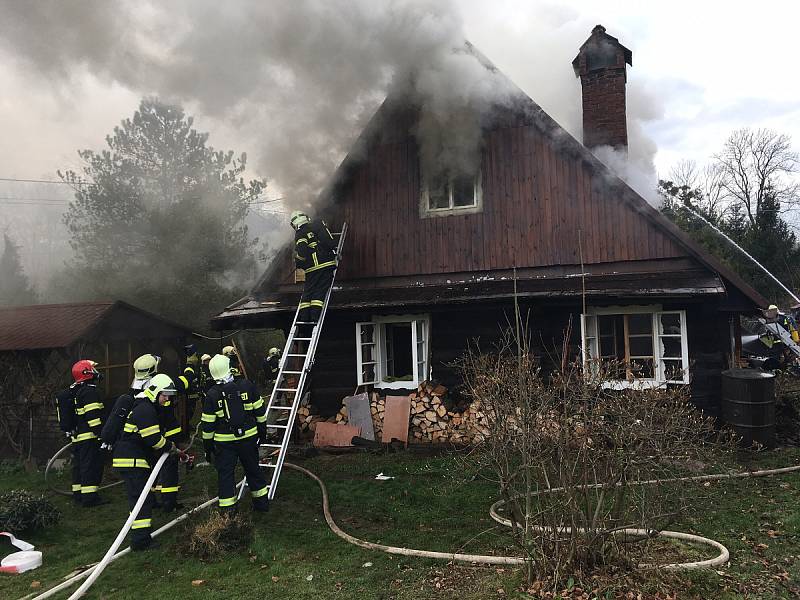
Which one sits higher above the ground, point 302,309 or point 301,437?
point 302,309

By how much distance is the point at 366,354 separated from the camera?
10.2 m

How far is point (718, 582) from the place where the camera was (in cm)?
409

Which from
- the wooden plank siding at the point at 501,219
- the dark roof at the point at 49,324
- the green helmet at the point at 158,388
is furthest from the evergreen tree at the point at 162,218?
the green helmet at the point at 158,388

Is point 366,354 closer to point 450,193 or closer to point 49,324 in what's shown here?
point 450,193

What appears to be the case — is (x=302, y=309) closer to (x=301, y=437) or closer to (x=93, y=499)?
(x=301, y=437)

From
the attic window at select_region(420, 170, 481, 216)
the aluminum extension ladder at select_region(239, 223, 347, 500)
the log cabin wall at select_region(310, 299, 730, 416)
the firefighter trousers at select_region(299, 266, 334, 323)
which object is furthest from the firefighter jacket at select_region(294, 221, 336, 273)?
the attic window at select_region(420, 170, 481, 216)

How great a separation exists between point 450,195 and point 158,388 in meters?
6.01

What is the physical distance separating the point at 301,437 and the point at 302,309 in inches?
101

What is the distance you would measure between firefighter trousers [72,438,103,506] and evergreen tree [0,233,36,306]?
818 inches

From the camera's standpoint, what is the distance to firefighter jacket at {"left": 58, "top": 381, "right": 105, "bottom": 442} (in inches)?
297

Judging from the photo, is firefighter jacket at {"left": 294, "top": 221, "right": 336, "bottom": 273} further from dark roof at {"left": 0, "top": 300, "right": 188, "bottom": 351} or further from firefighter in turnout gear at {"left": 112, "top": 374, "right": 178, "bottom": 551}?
dark roof at {"left": 0, "top": 300, "right": 188, "bottom": 351}

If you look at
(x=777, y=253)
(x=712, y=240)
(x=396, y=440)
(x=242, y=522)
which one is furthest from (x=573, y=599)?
(x=777, y=253)

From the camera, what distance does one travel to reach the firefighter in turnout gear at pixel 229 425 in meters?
5.89

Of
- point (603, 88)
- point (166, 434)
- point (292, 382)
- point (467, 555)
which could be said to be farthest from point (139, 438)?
point (603, 88)
